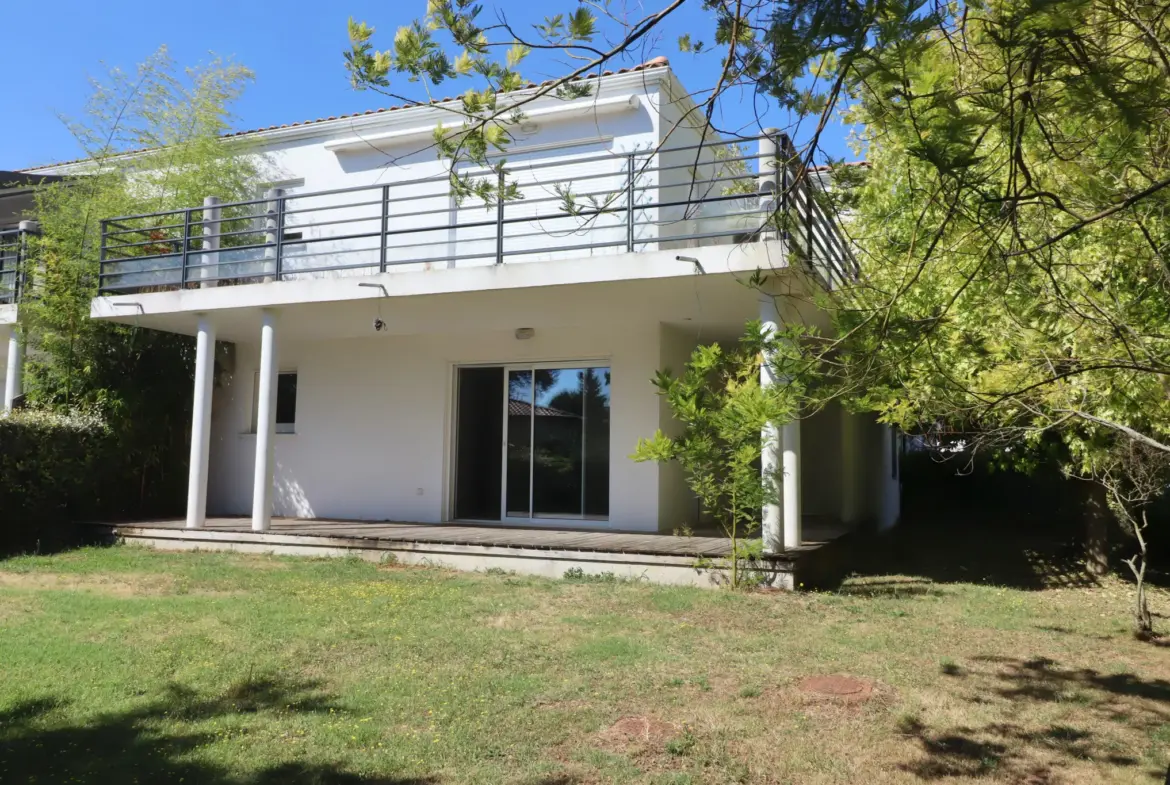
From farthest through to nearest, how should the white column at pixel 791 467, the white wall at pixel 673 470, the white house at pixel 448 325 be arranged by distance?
the white wall at pixel 673 470 < the white house at pixel 448 325 < the white column at pixel 791 467

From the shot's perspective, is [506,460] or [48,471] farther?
[506,460]

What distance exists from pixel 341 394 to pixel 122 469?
3.24 m

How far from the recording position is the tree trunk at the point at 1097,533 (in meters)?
10.2

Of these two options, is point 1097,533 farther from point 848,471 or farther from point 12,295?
point 12,295

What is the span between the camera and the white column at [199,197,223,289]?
1080 centimetres

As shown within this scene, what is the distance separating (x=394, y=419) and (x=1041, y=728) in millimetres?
9502

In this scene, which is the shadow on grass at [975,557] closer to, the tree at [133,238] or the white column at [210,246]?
the white column at [210,246]

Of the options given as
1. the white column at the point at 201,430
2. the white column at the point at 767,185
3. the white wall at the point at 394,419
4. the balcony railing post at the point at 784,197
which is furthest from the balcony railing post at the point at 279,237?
the balcony railing post at the point at 784,197

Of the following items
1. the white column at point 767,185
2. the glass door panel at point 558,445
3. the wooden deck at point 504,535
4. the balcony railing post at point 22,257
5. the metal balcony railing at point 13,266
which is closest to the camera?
the white column at point 767,185

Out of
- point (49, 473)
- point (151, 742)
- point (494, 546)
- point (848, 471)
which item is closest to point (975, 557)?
point (848, 471)

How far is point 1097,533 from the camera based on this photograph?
10.4 meters

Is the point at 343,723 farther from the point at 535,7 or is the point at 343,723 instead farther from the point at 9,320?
the point at 9,320

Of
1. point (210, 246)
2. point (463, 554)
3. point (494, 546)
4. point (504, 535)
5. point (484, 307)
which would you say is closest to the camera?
point (494, 546)

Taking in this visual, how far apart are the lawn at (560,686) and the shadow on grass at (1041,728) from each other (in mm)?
19
